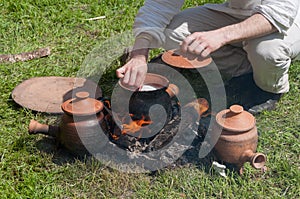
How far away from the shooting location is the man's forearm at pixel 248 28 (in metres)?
3.47

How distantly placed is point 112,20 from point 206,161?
268 centimetres

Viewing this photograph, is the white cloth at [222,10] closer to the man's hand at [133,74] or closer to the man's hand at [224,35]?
the man's hand at [224,35]

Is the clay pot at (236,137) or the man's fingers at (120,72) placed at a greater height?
the man's fingers at (120,72)

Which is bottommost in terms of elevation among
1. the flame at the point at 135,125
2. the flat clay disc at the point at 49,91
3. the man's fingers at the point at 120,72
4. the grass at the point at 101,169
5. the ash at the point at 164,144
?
the grass at the point at 101,169

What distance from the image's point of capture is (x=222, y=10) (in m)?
4.18

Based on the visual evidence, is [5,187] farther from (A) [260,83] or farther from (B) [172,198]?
(A) [260,83]

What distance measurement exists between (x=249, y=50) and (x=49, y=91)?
1756 mm

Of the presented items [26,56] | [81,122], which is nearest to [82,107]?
[81,122]

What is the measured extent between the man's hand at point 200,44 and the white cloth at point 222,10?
0.46 metres

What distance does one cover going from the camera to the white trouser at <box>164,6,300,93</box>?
374 cm

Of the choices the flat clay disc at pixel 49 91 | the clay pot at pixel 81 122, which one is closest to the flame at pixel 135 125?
the clay pot at pixel 81 122

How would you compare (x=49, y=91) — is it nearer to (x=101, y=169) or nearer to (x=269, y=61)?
(x=101, y=169)

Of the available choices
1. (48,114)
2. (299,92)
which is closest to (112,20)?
(48,114)

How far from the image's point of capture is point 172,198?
3.18 m
